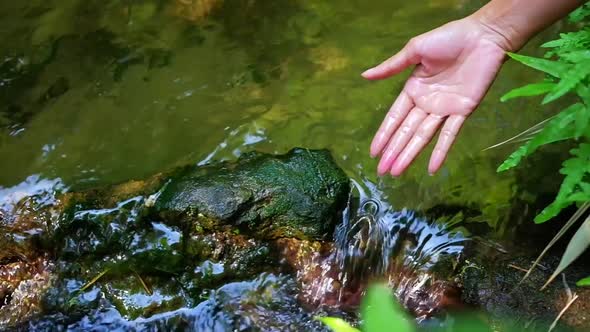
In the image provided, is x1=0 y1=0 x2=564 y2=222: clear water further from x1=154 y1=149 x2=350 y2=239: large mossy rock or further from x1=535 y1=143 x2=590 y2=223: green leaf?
x1=535 y1=143 x2=590 y2=223: green leaf

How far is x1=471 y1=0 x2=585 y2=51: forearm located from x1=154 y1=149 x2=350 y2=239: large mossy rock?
114 centimetres

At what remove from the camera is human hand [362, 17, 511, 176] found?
98.3 inches

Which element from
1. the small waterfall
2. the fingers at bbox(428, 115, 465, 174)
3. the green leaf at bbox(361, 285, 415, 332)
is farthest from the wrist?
the green leaf at bbox(361, 285, 415, 332)

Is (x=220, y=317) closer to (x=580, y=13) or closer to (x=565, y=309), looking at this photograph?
(x=565, y=309)

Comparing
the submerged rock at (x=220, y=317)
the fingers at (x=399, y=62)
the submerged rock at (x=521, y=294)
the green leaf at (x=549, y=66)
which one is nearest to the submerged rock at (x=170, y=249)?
the submerged rock at (x=220, y=317)

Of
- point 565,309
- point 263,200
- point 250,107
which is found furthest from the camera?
point 250,107

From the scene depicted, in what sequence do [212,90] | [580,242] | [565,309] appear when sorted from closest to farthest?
[580,242]
[565,309]
[212,90]

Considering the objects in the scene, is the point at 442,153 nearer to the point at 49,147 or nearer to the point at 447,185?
the point at 447,185

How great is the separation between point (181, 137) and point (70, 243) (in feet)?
3.35

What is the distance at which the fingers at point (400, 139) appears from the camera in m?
2.50

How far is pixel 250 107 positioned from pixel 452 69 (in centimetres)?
162

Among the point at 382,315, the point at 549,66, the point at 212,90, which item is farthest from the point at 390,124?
the point at 382,315

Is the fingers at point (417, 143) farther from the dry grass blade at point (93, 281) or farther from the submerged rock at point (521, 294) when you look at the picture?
the dry grass blade at point (93, 281)

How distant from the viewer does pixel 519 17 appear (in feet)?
8.25
